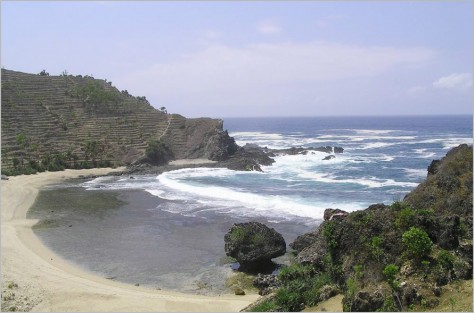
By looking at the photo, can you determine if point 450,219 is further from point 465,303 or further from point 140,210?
point 140,210

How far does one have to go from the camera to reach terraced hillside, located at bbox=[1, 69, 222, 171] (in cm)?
6109

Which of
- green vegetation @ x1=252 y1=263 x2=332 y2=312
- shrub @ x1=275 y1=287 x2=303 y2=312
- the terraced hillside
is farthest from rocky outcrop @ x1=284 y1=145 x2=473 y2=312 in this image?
the terraced hillside

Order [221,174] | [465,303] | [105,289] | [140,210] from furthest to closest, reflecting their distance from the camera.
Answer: [221,174], [140,210], [105,289], [465,303]

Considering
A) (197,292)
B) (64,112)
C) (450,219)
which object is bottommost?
(197,292)

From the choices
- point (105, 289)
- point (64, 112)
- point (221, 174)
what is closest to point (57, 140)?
point (64, 112)

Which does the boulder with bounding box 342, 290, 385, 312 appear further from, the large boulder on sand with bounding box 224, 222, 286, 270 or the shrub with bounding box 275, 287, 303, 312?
the large boulder on sand with bounding box 224, 222, 286, 270

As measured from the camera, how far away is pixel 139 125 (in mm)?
74438

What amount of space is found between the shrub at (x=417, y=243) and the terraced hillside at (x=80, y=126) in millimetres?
51908

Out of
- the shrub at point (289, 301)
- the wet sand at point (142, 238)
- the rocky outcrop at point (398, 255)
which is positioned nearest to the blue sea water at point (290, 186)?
the wet sand at point (142, 238)

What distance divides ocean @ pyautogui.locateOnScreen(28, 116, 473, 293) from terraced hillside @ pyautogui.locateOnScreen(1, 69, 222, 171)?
1139 cm

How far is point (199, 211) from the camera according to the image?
1331 inches

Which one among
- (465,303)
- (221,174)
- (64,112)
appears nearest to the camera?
(465,303)

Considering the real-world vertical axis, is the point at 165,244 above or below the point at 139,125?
below

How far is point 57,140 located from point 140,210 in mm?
35112
